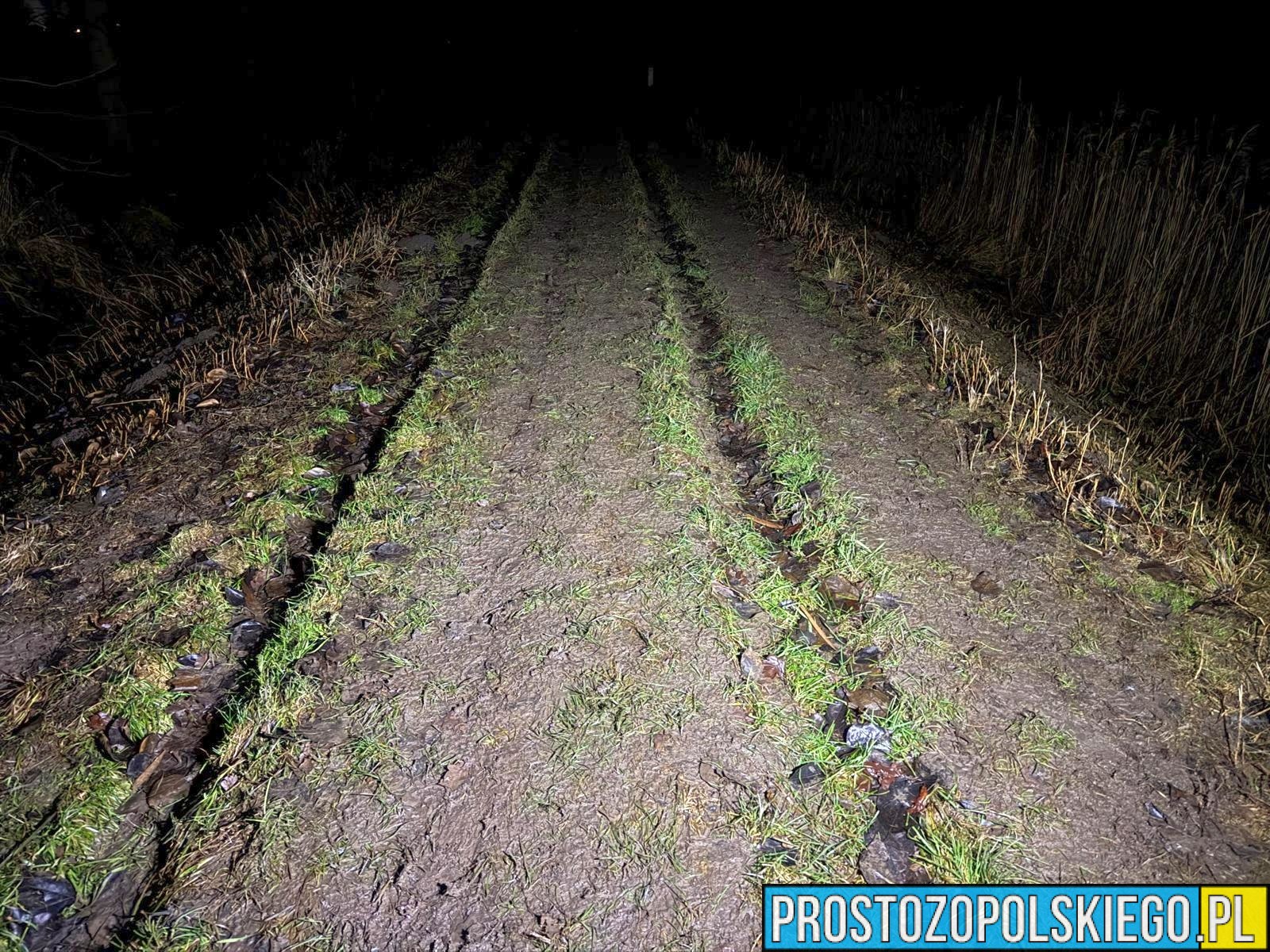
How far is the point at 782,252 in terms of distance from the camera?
5824 mm

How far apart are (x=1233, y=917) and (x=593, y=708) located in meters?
1.58

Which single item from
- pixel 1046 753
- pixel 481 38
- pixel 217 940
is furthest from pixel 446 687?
pixel 481 38

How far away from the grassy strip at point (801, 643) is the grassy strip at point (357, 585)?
3.01ft

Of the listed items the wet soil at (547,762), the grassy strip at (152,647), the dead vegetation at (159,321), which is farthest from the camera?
the dead vegetation at (159,321)

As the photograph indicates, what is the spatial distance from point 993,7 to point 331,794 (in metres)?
9.76

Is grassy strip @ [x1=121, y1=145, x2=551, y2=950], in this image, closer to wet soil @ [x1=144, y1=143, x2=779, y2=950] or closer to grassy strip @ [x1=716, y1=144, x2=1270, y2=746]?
wet soil @ [x1=144, y1=143, x2=779, y2=950]

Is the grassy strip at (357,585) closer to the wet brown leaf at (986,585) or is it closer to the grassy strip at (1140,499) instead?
the wet brown leaf at (986,585)

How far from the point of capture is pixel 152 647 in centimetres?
217

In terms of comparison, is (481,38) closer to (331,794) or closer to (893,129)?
(893,129)

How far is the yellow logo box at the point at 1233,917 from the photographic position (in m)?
1.58

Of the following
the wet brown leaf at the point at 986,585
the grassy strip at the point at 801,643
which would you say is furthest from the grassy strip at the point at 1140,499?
the grassy strip at the point at 801,643

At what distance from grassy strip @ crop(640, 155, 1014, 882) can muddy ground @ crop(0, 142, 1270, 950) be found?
0.01 meters

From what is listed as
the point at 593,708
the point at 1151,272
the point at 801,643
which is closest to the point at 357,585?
the point at 593,708

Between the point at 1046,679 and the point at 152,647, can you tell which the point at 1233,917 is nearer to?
the point at 1046,679
